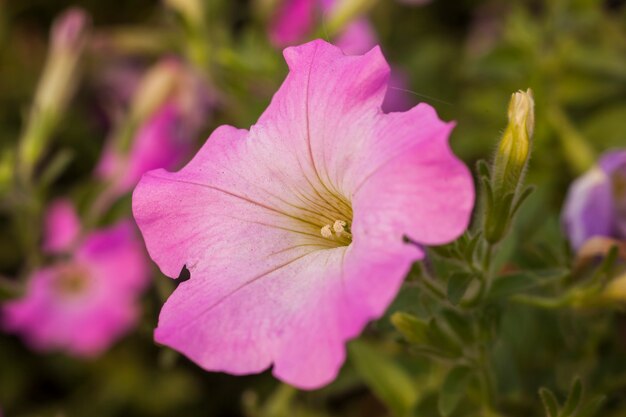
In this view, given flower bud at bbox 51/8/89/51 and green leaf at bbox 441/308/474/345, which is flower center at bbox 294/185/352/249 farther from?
flower bud at bbox 51/8/89/51

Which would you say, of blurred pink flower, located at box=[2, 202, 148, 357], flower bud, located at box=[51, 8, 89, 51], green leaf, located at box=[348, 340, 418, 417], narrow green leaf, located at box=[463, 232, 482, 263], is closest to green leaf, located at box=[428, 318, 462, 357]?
narrow green leaf, located at box=[463, 232, 482, 263]

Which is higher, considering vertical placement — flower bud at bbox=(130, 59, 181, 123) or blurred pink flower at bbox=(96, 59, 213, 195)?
flower bud at bbox=(130, 59, 181, 123)

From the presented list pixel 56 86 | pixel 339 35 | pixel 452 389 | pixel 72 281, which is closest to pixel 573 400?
pixel 452 389

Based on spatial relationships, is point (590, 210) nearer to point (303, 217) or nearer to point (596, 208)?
point (596, 208)

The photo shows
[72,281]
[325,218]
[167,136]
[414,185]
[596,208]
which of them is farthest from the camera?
[72,281]

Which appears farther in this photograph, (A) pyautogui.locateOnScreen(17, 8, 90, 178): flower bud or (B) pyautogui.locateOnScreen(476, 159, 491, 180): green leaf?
(A) pyautogui.locateOnScreen(17, 8, 90, 178): flower bud

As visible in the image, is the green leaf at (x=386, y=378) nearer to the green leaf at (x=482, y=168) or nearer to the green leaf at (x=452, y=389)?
the green leaf at (x=452, y=389)
